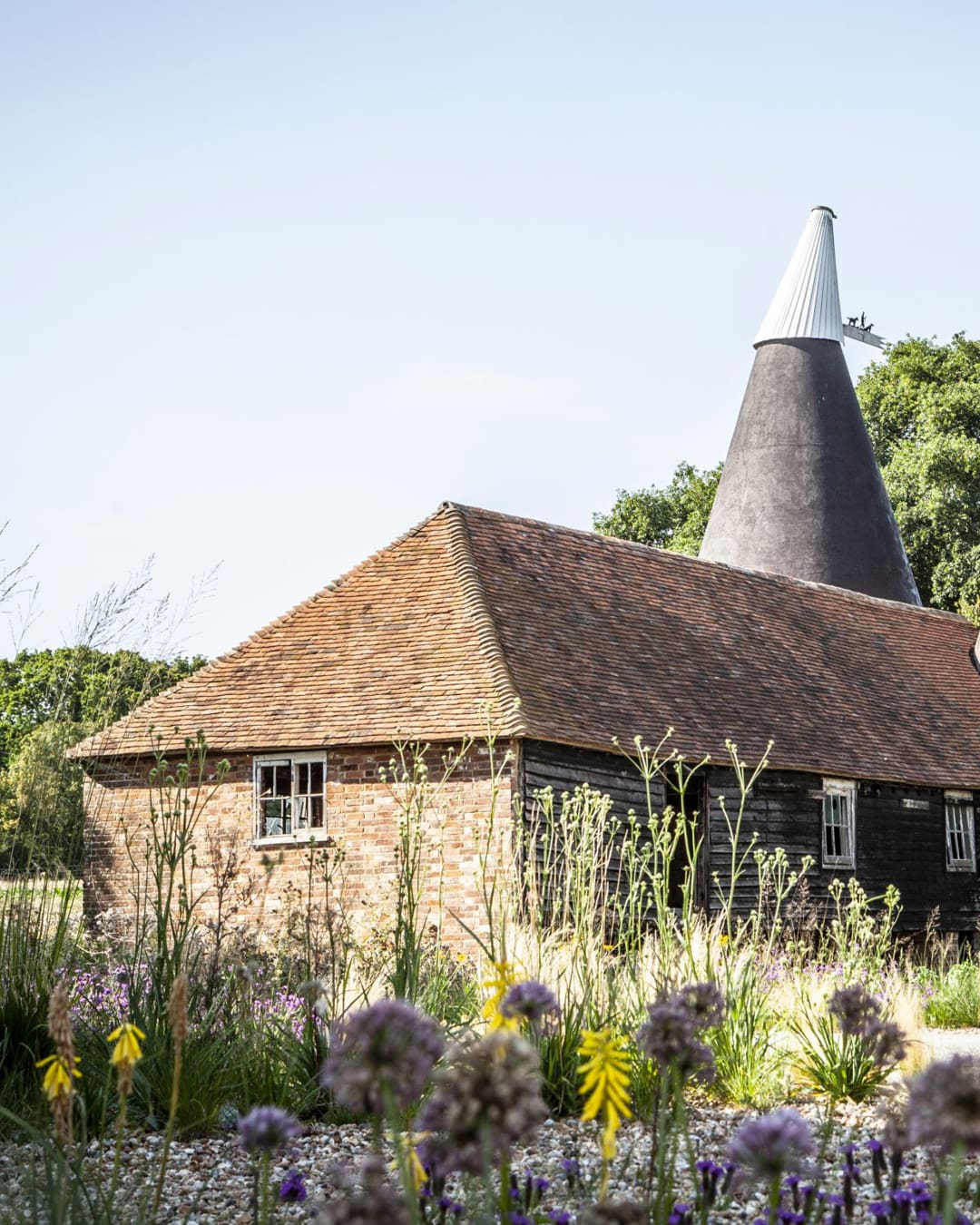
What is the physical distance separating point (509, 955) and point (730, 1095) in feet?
8.03

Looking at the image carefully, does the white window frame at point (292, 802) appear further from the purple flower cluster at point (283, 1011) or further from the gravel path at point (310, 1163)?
the gravel path at point (310, 1163)

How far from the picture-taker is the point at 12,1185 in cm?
435

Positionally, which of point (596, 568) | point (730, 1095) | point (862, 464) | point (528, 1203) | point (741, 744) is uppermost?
point (862, 464)

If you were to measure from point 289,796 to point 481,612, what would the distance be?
3.12 m

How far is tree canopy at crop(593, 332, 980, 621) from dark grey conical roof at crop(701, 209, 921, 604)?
159 inches

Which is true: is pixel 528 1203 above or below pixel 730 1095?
above

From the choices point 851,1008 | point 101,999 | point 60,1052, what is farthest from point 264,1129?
point 101,999

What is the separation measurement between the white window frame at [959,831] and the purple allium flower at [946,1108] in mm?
20349

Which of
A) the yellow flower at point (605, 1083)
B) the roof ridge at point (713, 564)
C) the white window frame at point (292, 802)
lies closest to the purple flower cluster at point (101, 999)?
the yellow flower at point (605, 1083)

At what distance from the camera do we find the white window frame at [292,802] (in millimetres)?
16438

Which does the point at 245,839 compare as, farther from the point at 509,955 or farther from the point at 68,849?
the point at 68,849

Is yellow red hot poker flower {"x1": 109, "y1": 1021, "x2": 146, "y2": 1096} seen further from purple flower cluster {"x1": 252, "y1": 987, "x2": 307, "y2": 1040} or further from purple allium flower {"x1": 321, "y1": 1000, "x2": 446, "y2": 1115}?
purple flower cluster {"x1": 252, "y1": 987, "x2": 307, "y2": 1040}

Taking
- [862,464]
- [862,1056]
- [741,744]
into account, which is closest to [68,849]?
[862,1056]

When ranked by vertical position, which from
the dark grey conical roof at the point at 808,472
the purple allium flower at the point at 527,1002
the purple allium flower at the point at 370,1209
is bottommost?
the purple allium flower at the point at 370,1209
